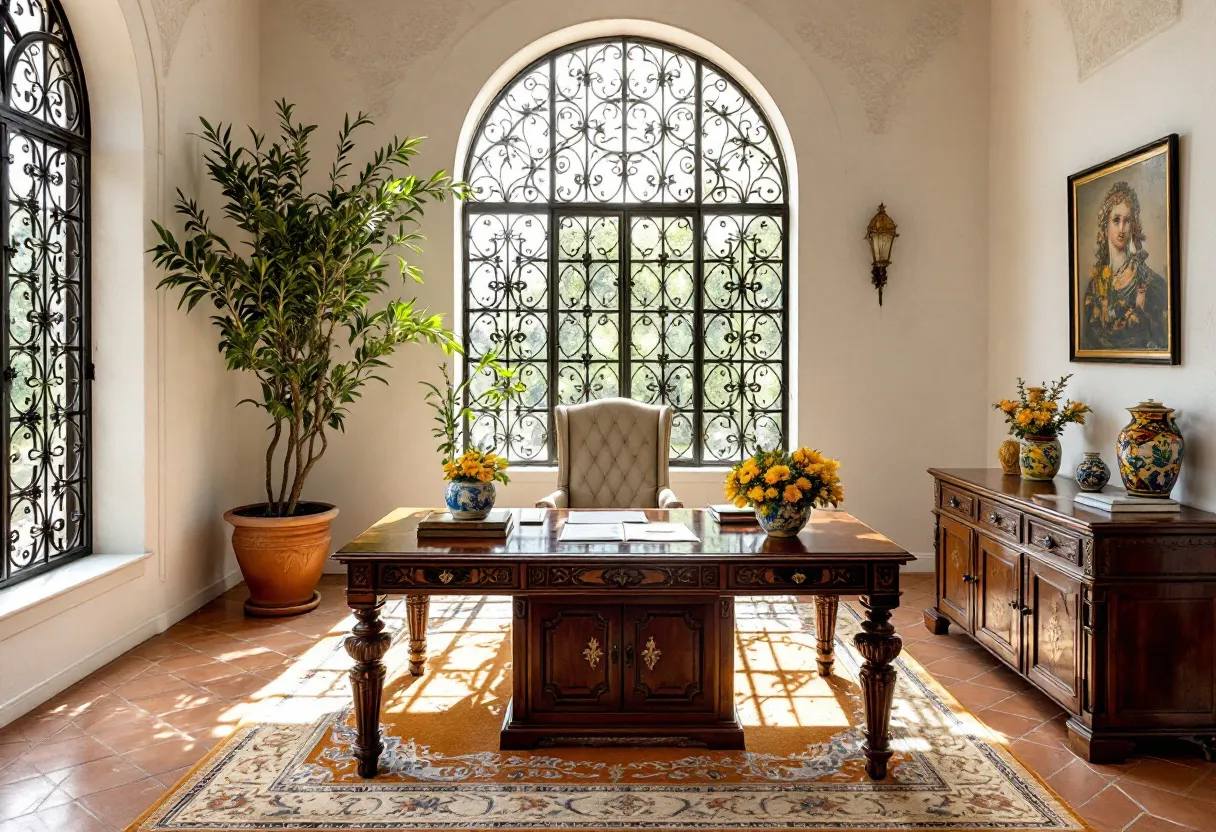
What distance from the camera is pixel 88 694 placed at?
12.5ft

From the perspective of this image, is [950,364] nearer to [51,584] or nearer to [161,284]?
[161,284]

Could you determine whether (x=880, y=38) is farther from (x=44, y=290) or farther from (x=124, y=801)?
(x=124, y=801)

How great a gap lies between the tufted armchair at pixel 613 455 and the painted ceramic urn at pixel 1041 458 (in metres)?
1.93

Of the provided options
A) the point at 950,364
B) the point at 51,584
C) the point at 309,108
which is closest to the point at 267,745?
the point at 51,584

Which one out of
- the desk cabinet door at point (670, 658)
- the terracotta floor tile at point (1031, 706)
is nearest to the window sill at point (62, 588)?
the desk cabinet door at point (670, 658)

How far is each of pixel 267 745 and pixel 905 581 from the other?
4192 mm

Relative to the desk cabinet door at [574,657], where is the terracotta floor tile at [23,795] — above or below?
below

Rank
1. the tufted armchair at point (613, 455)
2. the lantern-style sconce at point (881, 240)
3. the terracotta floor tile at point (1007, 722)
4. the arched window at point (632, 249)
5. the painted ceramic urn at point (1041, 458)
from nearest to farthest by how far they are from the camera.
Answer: the terracotta floor tile at point (1007, 722) → the painted ceramic urn at point (1041, 458) → the tufted armchair at point (613, 455) → the lantern-style sconce at point (881, 240) → the arched window at point (632, 249)

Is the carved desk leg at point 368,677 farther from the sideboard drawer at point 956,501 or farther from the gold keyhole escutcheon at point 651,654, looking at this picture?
the sideboard drawer at point 956,501

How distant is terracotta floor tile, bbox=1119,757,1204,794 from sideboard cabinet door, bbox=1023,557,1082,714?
0.90 ft

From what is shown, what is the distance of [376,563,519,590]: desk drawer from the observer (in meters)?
2.99

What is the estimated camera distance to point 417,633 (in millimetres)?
4145

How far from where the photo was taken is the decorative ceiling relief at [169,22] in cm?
470

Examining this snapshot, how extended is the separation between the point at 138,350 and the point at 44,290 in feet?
1.69
